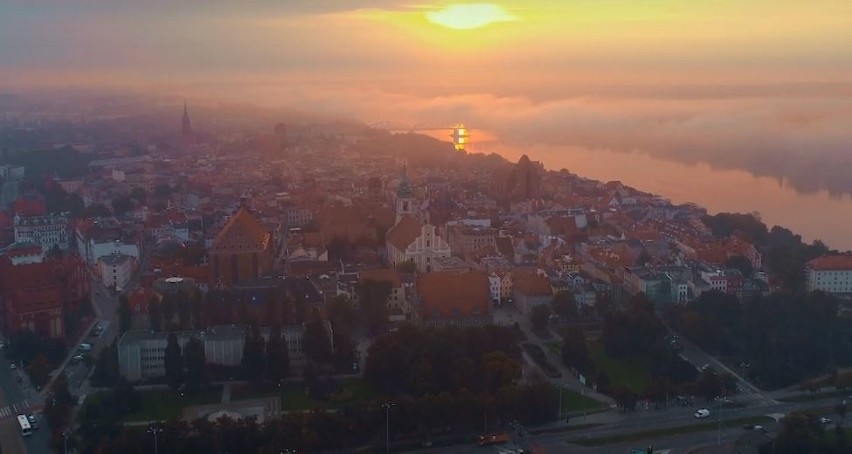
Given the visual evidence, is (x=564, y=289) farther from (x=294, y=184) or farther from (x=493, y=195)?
(x=294, y=184)

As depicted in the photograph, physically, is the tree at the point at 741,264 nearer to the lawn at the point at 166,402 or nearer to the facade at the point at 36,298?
the lawn at the point at 166,402

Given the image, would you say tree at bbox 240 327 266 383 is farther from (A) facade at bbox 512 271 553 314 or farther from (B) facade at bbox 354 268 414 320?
(A) facade at bbox 512 271 553 314

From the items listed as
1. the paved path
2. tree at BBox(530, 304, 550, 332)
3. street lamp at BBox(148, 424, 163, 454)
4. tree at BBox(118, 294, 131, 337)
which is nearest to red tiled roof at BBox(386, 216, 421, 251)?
tree at BBox(530, 304, 550, 332)

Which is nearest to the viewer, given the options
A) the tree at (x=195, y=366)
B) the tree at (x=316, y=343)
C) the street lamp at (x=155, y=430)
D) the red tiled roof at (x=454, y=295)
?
the street lamp at (x=155, y=430)

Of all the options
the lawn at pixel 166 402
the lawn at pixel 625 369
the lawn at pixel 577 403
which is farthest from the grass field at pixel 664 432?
the lawn at pixel 166 402

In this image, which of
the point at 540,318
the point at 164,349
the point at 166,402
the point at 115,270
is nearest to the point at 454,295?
the point at 540,318

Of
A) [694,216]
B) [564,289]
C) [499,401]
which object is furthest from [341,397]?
[694,216]
